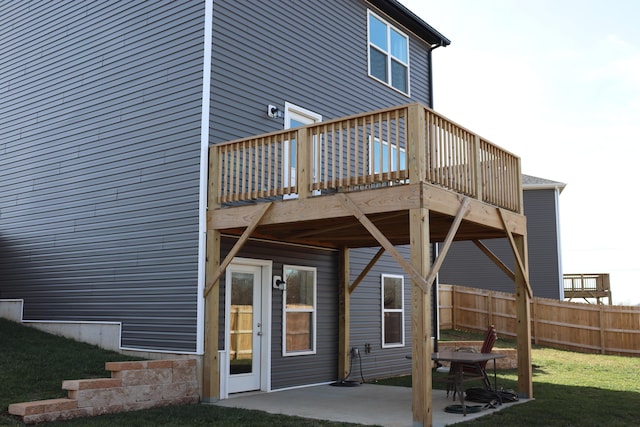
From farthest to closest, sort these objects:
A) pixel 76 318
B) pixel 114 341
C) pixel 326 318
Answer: pixel 326 318 < pixel 76 318 < pixel 114 341

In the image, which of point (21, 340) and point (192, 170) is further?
point (21, 340)

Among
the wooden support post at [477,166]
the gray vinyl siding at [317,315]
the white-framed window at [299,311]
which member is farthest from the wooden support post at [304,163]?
the white-framed window at [299,311]

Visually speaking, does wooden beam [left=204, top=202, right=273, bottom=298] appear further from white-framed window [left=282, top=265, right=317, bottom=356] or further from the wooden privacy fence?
the wooden privacy fence

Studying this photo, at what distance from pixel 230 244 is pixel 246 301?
3.33ft

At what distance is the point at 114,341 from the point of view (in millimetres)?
10008

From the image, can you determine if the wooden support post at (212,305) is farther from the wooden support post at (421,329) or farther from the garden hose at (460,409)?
the garden hose at (460,409)

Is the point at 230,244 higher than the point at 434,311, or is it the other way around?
the point at 230,244

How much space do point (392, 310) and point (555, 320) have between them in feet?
26.5

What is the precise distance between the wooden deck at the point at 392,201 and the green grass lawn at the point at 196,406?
39.9 inches

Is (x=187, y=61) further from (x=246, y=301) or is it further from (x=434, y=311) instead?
(x=434, y=311)

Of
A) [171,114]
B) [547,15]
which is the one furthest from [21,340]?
[547,15]

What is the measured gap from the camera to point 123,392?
7.89 m

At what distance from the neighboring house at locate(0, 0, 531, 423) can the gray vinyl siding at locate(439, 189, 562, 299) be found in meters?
13.4

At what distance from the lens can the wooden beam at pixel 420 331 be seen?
6992mm
